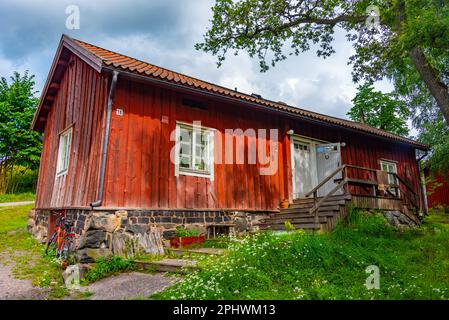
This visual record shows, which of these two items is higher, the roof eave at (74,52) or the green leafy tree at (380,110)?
the green leafy tree at (380,110)

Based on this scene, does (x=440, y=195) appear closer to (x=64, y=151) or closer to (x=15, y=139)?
(x=64, y=151)

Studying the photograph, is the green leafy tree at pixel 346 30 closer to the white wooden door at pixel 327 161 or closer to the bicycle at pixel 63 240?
the white wooden door at pixel 327 161

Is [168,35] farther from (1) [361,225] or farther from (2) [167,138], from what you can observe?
(1) [361,225]

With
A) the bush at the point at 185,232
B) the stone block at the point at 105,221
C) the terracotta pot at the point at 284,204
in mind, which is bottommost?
the bush at the point at 185,232

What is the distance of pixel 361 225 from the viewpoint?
750 cm

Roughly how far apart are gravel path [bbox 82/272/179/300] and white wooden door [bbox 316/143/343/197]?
7656mm

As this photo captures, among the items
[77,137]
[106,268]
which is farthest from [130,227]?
[77,137]

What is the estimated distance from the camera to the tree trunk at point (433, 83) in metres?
7.93

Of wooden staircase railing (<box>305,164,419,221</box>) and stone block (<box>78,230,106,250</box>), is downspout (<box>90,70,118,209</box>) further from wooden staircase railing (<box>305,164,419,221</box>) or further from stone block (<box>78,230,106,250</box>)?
wooden staircase railing (<box>305,164,419,221</box>)

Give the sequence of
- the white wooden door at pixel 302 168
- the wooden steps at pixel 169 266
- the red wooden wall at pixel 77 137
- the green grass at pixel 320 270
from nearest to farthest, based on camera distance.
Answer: the green grass at pixel 320 270 → the wooden steps at pixel 169 266 → the red wooden wall at pixel 77 137 → the white wooden door at pixel 302 168

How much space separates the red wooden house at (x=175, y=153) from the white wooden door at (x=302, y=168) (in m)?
0.04

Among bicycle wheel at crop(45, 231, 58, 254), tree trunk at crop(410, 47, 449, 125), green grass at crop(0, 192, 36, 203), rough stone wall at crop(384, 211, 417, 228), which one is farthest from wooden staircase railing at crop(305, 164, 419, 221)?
green grass at crop(0, 192, 36, 203)

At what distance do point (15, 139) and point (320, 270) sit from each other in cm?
2300

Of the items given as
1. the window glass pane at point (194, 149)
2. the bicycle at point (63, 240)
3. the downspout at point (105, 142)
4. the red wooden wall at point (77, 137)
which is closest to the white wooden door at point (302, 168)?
the window glass pane at point (194, 149)
